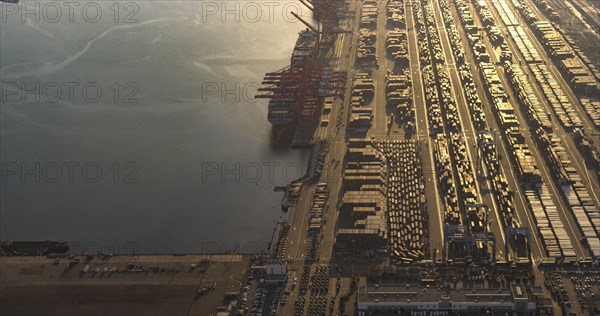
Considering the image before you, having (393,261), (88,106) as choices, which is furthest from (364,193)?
(88,106)

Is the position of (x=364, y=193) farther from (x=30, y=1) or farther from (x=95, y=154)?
(x=30, y=1)

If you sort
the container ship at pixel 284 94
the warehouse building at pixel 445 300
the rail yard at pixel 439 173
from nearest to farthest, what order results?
the warehouse building at pixel 445 300, the rail yard at pixel 439 173, the container ship at pixel 284 94
